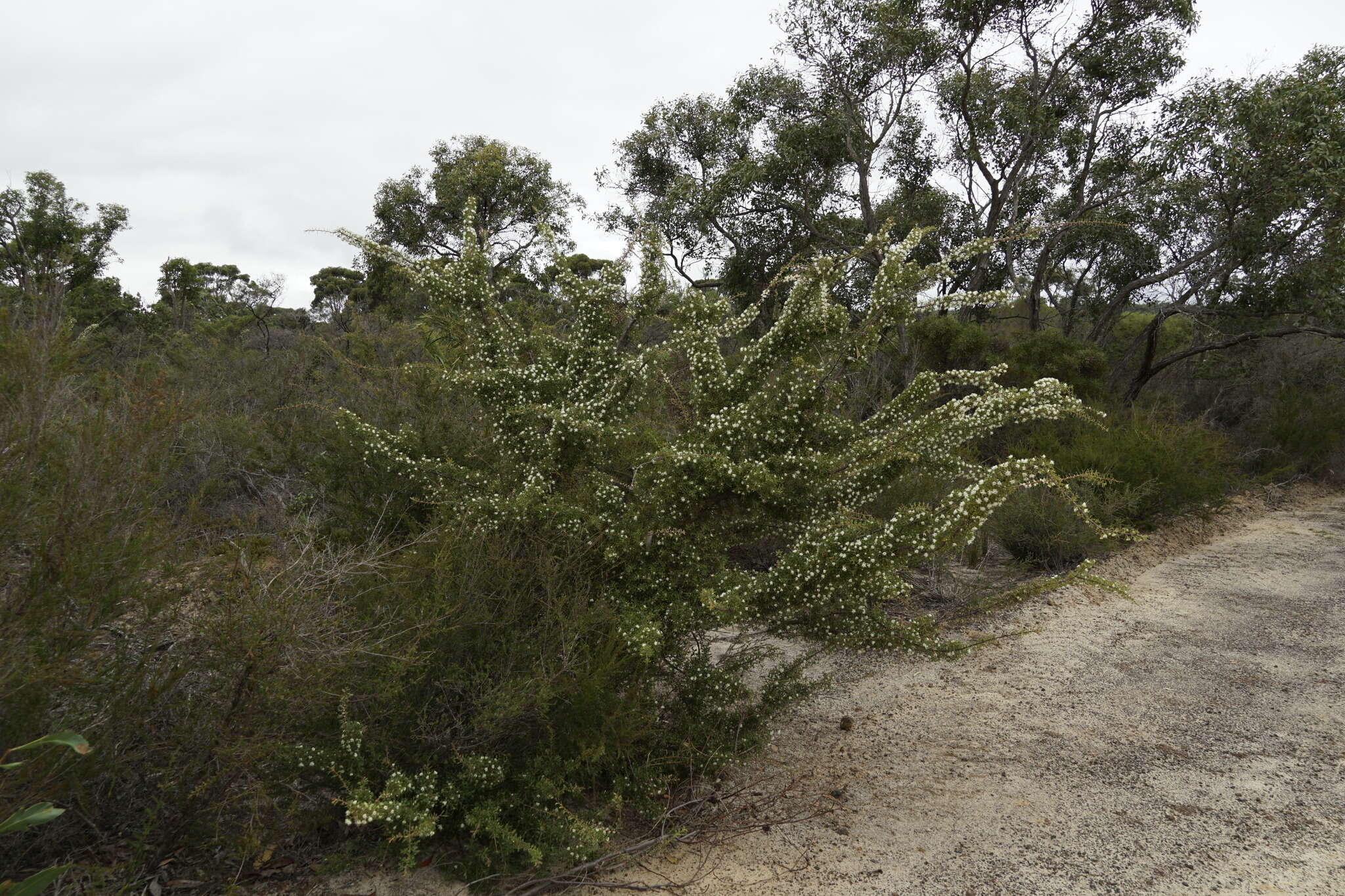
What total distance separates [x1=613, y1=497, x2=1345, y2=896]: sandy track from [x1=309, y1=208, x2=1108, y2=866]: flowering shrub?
26.5 inches

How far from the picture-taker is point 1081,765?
450cm

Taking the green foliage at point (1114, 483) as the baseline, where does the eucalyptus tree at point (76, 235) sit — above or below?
above

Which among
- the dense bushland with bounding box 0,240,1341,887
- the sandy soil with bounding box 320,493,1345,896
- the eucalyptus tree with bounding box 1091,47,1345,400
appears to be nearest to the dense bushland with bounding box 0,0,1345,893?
the dense bushland with bounding box 0,240,1341,887

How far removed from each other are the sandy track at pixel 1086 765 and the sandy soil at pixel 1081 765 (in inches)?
0.5

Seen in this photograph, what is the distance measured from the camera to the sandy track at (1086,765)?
3.46 metres

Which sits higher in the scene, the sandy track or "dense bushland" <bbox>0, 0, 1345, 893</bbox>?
"dense bushland" <bbox>0, 0, 1345, 893</bbox>

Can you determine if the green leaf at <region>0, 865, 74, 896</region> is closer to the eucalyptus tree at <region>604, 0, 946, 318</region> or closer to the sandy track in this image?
the sandy track

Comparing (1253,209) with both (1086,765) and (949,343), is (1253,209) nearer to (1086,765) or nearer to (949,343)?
(949,343)

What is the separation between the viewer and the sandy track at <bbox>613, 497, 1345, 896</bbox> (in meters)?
3.46

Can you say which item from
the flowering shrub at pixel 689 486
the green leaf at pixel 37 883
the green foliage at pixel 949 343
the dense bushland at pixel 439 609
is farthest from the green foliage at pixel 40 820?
the green foliage at pixel 949 343

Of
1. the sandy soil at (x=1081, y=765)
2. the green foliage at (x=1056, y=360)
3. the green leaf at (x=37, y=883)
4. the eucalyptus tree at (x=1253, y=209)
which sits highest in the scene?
the eucalyptus tree at (x=1253, y=209)

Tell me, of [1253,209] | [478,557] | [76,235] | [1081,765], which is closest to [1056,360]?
[1253,209]

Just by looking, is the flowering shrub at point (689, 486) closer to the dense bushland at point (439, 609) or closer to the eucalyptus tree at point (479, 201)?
the dense bushland at point (439, 609)

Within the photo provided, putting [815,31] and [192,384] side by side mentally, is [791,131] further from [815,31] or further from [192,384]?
[192,384]
